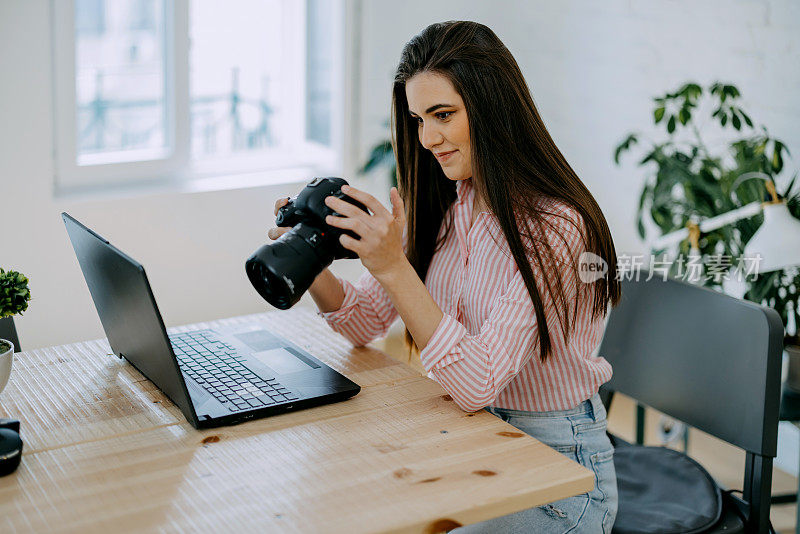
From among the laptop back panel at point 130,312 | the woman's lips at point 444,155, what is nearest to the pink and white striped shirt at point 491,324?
the woman's lips at point 444,155

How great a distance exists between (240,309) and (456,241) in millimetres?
1605

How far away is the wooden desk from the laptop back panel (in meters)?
0.03

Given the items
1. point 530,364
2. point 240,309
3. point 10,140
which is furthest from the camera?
point 240,309

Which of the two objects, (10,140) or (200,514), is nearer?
(200,514)

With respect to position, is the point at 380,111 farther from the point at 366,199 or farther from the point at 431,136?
the point at 366,199

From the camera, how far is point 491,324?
1.33m

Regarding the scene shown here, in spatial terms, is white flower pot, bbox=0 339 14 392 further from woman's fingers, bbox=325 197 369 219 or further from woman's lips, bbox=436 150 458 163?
woman's lips, bbox=436 150 458 163

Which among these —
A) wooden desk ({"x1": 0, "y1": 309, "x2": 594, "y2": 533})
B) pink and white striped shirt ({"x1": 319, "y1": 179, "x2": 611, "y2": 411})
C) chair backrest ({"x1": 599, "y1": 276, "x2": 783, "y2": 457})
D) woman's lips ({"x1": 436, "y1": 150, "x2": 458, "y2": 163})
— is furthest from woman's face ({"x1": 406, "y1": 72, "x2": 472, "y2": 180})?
chair backrest ({"x1": 599, "y1": 276, "x2": 783, "y2": 457})

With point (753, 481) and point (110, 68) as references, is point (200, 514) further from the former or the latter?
point (110, 68)

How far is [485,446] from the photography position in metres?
1.18

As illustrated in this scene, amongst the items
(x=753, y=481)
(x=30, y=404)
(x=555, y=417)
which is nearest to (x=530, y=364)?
(x=555, y=417)

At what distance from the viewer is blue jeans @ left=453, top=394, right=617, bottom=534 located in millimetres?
1353

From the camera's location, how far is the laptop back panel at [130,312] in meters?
1.19

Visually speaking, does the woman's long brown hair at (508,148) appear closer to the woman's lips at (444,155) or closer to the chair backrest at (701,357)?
the woman's lips at (444,155)
